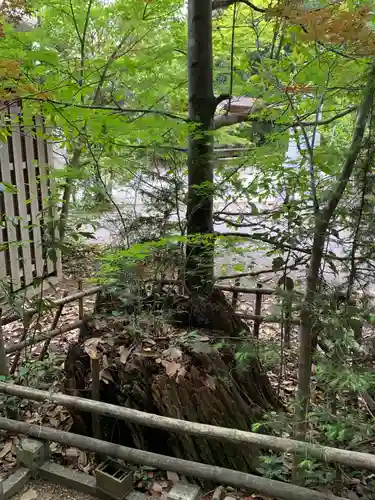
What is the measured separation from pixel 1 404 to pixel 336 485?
2230 millimetres

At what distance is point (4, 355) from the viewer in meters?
2.91

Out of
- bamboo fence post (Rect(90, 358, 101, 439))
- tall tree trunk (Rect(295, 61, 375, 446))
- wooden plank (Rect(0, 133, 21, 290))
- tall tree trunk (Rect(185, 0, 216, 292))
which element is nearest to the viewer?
tall tree trunk (Rect(295, 61, 375, 446))

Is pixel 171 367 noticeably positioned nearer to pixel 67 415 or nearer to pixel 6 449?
pixel 67 415

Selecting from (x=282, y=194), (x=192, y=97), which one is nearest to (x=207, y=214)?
(x=282, y=194)

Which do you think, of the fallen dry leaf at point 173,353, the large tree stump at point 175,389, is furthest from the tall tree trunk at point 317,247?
the fallen dry leaf at point 173,353

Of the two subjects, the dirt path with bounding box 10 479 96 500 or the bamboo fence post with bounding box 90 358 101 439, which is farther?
the bamboo fence post with bounding box 90 358 101 439

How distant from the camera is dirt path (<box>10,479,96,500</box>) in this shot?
2.34 metres

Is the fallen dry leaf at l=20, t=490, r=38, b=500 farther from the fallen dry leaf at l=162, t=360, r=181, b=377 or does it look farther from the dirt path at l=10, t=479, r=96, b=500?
the fallen dry leaf at l=162, t=360, r=181, b=377

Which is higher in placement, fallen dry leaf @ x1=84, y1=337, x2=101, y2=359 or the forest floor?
fallen dry leaf @ x1=84, y1=337, x2=101, y2=359

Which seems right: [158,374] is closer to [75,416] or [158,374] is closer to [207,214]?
[75,416]

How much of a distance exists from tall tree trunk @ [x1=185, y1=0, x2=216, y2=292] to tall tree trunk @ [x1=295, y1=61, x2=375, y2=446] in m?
0.87

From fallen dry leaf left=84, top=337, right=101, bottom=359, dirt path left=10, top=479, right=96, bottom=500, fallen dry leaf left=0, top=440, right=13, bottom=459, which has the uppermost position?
fallen dry leaf left=84, top=337, right=101, bottom=359

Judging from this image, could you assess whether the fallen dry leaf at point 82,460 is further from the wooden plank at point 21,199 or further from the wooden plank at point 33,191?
the wooden plank at point 33,191

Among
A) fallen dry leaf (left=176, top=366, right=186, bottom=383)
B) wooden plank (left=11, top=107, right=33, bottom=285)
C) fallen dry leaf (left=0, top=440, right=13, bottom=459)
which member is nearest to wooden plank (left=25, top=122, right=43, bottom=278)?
wooden plank (left=11, top=107, right=33, bottom=285)
